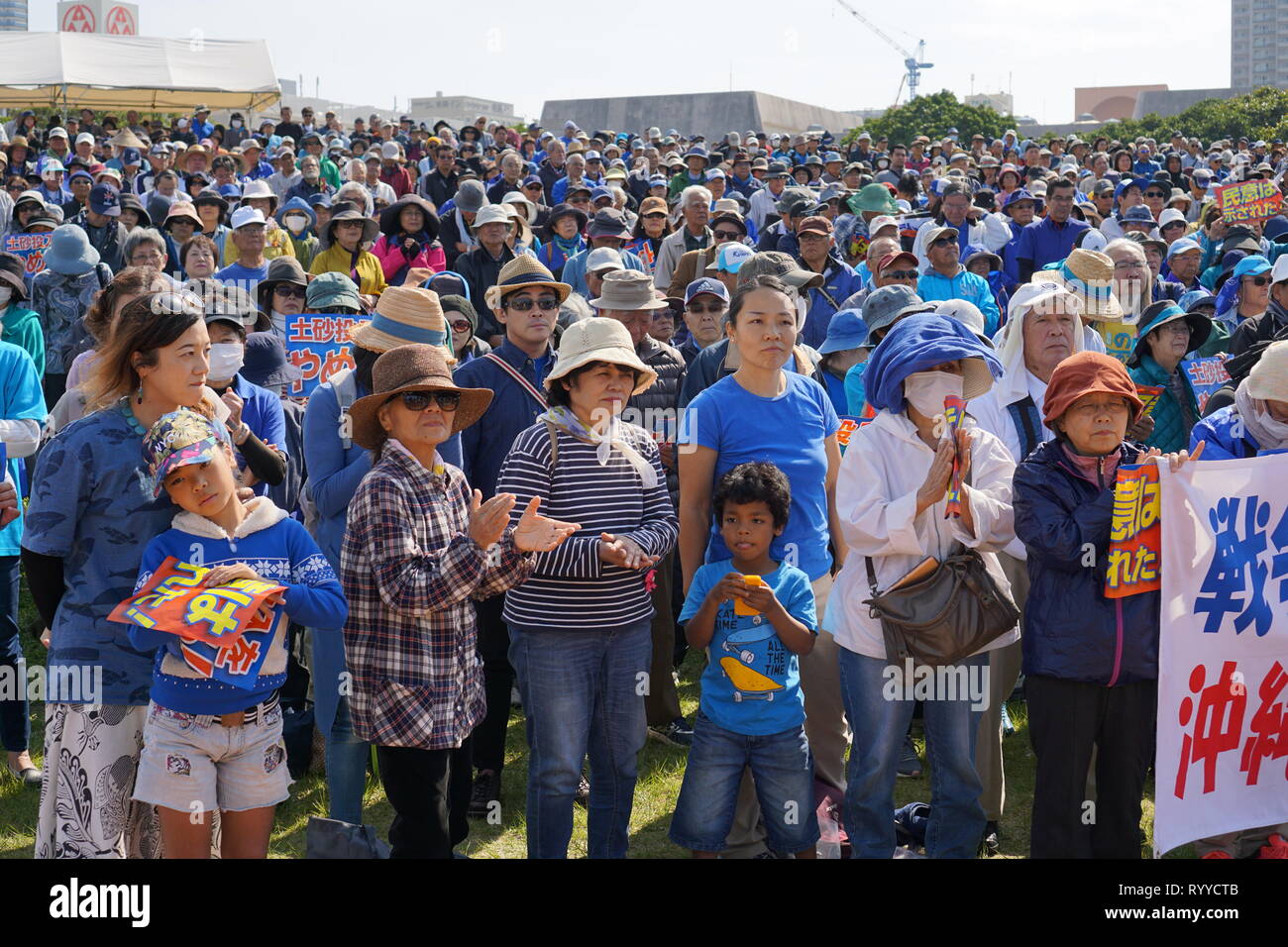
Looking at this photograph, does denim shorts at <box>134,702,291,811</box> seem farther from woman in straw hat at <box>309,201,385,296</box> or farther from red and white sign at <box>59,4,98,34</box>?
red and white sign at <box>59,4,98,34</box>

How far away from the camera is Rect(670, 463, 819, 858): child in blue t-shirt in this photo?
4.60 metres

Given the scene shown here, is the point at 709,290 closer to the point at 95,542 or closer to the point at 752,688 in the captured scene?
the point at 752,688

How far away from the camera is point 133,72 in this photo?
111 feet

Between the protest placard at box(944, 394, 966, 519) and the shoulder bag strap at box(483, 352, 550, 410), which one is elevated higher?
the shoulder bag strap at box(483, 352, 550, 410)

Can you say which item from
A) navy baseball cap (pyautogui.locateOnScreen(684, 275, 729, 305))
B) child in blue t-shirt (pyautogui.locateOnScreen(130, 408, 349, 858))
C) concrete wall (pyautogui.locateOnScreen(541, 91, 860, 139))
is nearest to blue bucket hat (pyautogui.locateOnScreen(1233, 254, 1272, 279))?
navy baseball cap (pyautogui.locateOnScreen(684, 275, 729, 305))

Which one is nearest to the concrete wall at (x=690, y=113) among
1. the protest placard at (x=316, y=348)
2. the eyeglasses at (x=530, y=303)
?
the protest placard at (x=316, y=348)

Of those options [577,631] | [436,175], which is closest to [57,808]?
[577,631]

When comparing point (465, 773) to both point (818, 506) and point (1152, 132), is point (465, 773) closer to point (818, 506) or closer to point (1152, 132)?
point (818, 506)

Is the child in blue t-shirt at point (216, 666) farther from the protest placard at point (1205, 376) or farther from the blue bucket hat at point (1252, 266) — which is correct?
the blue bucket hat at point (1252, 266)

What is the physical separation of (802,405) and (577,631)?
131cm

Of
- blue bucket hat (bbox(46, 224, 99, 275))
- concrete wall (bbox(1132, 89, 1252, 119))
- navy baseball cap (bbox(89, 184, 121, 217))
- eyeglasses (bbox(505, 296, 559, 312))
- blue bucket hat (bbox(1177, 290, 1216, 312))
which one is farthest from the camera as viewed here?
concrete wall (bbox(1132, 89, 1252, 119))

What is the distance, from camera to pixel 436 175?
54.5 ft

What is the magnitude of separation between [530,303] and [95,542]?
2.28m

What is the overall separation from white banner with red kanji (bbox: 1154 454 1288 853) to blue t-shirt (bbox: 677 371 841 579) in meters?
1.25
